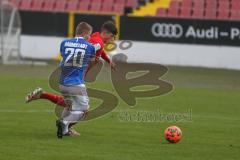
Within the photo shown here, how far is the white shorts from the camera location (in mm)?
13273

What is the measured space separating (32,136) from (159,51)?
61.1 feet

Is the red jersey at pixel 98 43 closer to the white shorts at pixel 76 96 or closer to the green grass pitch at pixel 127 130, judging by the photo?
the white shorts at pixel 76 96

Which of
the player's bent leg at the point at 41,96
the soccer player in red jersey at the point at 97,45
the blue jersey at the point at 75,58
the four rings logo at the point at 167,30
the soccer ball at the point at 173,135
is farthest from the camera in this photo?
the four rings logo at the point at 167,30

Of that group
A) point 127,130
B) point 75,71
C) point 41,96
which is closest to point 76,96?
point 75,71

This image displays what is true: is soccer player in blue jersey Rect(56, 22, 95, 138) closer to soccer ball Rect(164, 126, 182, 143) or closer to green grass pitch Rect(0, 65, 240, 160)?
green grass pitch Rect(0, 65, 240, 160)

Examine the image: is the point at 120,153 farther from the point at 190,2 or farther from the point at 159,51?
the point at 190,2

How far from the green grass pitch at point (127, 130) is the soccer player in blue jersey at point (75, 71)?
39 centimetres

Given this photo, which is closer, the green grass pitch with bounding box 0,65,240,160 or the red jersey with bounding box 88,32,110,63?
the green grass pitch with bounding box 0,65,240,160

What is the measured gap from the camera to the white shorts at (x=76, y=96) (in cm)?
1327

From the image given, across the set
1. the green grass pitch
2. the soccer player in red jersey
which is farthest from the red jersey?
the green grass pitch

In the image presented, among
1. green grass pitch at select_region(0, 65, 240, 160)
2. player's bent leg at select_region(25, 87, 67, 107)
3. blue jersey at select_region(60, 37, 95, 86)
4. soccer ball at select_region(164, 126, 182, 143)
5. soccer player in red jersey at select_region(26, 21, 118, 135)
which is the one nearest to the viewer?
green grass pitch at select_region(0, 65, 240, 160)

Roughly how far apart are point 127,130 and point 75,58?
217cm

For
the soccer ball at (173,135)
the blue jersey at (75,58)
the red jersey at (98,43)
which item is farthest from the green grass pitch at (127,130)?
the red jersey at (98,43)

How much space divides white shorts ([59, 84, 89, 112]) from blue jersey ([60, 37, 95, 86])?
88 millimetres
